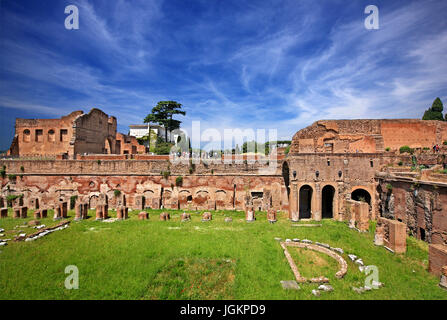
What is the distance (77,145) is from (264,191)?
68.2ft

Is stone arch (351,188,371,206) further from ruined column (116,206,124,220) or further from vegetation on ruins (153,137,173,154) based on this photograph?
vegetation on ruins (153,137,173,154)

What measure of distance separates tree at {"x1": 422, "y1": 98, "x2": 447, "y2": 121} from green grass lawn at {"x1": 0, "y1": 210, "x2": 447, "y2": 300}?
120 ft

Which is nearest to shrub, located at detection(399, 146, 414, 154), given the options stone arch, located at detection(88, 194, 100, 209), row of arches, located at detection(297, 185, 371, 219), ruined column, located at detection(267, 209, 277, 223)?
row of arches, located at detection(297, 185, 371, 219)

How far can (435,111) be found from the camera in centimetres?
3791

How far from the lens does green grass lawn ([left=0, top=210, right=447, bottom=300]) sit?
6883 millimetres

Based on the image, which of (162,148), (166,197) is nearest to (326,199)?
(166,197)

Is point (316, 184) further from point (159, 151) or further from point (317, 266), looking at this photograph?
point (159, 151)

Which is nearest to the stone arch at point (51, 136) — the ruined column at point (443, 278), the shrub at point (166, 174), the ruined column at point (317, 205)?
the shrub at point (166, 174)

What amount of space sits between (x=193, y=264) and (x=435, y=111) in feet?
159

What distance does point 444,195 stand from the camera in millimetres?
10820

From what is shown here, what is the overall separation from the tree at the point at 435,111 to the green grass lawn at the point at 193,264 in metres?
36.5

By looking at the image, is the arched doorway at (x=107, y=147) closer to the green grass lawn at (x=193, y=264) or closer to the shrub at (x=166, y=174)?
the shrub at (x=166, y=174)

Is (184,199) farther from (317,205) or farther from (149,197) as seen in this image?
(317,205)
